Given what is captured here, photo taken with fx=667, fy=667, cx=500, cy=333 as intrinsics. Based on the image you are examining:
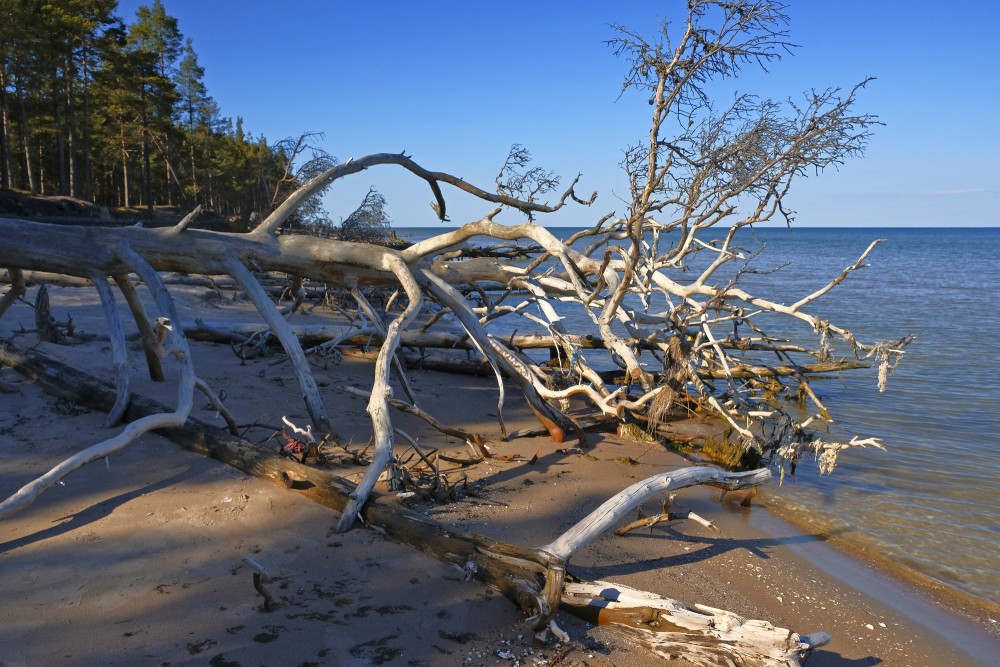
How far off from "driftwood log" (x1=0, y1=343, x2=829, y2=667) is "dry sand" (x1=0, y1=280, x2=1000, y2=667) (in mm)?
94

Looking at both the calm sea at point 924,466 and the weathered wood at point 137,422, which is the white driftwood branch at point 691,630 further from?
the weathered wood at point 137,422

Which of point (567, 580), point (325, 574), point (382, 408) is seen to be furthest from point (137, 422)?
point (567, 580)

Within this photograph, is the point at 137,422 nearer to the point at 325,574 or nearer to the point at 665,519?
the point at 325,574

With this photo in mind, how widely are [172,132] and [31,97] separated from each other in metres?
6.15

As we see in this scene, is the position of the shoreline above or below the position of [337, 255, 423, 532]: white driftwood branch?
below

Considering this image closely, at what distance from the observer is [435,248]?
6012 millimetres

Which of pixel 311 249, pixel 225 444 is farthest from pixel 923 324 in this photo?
pixel 225 444

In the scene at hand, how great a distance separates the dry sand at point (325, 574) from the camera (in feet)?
9.63

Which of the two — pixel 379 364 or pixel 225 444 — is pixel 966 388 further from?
pixel 225 444

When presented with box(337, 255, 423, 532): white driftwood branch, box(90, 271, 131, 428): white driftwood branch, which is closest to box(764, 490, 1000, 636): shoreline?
box(337, 255, 423, 532): white driftwood branch

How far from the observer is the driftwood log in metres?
3.01

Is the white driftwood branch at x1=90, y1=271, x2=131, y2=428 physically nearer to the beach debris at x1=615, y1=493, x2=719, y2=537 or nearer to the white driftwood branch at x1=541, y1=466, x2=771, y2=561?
the white driftwood branch at x1=541, y1=466, x2=771, y2=561

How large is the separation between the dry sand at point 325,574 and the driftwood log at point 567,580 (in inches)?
3.7

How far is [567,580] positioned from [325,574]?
1.26 meters
